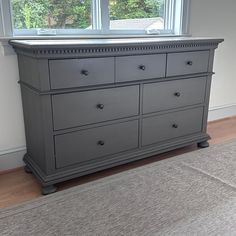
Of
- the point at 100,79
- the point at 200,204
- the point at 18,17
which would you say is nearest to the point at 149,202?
the point at 200,204

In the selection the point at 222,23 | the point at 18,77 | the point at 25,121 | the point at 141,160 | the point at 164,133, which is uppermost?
the point at 222,23

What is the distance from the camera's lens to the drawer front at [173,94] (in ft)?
6.98

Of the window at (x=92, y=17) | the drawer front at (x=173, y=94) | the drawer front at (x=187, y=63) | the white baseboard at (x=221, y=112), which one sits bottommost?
the white baseboard at (x=221, y=112)

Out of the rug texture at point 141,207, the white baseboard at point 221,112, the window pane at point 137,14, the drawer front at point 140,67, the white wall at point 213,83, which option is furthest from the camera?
the white baseboard at point 221,112

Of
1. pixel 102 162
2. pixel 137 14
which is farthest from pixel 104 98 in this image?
pixel 137 14

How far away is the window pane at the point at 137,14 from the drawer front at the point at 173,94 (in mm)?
691

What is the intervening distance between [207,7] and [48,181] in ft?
7.07

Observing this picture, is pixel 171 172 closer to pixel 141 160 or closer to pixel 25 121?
pixel 141 160

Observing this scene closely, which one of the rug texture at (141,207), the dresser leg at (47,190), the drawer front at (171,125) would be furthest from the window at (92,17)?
the rug texture at (141,207)

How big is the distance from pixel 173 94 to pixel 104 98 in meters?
0.61

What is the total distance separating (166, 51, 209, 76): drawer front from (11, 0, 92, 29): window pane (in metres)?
0.75

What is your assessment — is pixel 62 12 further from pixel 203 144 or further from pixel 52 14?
pixel 203 144

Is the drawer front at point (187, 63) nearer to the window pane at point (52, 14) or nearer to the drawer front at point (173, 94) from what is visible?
the drawer front at point (173, 94)

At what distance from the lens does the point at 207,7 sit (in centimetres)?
278
